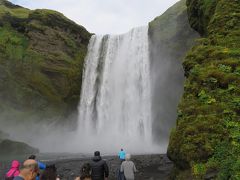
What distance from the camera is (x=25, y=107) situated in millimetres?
42906

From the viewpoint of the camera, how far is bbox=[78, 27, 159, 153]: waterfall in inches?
1599

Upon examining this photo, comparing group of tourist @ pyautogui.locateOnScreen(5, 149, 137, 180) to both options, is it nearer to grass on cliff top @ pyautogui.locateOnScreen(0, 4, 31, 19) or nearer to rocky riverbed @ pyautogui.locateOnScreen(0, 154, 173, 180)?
rocky riverbed @ pyautogui.locateOnScreen(0, 154, 173, 180)

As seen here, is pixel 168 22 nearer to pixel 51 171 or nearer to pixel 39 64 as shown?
pixel 39 64

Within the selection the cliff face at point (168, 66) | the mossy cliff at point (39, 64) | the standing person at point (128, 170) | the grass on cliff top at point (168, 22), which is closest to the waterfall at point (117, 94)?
the cliff face at point (168, 66)

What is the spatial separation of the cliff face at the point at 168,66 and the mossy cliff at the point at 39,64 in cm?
1335

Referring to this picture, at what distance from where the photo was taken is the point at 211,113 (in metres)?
10.7

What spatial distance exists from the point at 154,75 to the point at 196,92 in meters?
30.8

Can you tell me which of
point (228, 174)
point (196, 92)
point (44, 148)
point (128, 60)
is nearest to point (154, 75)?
point (128, 60)

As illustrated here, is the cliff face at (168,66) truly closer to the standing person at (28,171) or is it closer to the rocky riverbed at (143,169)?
the rocky riverbed at (143,169)

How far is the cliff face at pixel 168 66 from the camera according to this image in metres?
39.6

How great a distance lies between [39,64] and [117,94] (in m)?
13.0

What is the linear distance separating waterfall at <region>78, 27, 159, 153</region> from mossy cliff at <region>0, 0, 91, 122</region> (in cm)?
259

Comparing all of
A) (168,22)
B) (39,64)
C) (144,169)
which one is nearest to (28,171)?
(144,169)

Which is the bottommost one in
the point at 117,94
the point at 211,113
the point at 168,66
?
the point at 211,113
